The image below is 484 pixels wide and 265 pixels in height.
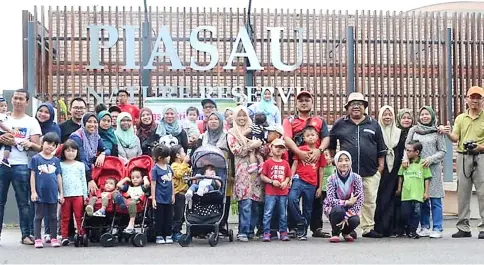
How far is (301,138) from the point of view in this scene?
8930 mm

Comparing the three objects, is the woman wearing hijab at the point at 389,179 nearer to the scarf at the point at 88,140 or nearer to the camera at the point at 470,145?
the camera at the point at 470,145

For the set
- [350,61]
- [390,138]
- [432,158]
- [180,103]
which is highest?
[350,61]

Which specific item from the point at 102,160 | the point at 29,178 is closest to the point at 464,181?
the point at 102,160

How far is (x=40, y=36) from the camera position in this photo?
1393 centimetres

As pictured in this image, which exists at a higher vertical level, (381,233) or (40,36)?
(40,36)

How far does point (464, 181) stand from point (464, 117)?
0.81 meters

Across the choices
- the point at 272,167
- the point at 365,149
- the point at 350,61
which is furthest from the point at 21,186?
the point at 350,61

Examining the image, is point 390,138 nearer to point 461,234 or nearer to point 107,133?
point 461,234

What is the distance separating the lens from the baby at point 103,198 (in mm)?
8016

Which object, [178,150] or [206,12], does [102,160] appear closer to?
[178,150]

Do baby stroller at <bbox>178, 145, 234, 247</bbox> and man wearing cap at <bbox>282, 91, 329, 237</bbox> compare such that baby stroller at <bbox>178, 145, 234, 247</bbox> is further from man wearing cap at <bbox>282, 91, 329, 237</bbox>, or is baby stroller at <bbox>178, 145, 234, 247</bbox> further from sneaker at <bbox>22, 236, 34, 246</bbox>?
sneaker at <bbox>22, 236, 34, 246</bbox>

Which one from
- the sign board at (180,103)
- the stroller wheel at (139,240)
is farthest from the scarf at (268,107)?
the stroller wheel at (139,240)

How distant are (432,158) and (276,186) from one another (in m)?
2.05

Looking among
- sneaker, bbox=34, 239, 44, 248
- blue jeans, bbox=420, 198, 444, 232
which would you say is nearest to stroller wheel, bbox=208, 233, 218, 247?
sneaker, bbox=34, 239, 44, 248
